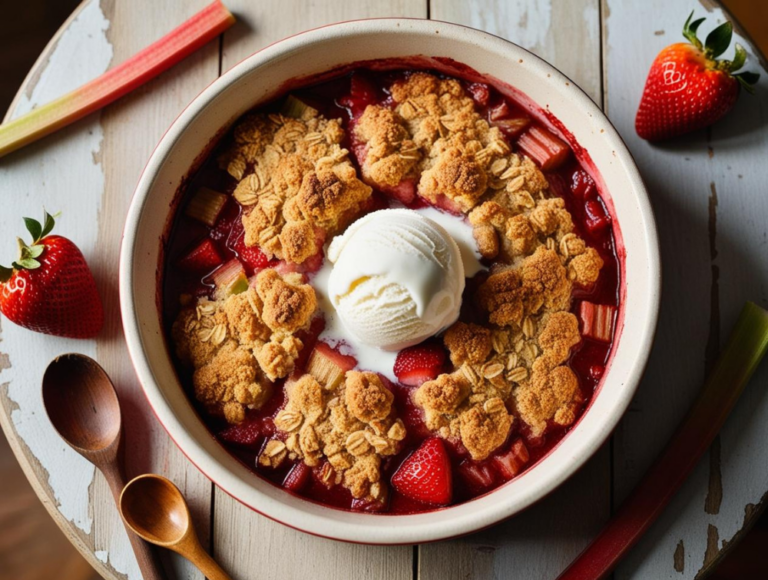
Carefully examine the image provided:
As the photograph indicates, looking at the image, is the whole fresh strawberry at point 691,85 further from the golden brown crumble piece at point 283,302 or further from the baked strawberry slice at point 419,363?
the golden brown crumble piece at point 283,302

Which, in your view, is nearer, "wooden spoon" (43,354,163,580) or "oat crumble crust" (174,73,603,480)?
"oat crumble crust" (174,73,603,480)

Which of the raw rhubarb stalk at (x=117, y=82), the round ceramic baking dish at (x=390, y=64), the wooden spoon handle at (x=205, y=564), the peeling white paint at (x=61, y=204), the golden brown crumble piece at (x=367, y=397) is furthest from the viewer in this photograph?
the raw rhubarb stalk at (x=117, y=82)

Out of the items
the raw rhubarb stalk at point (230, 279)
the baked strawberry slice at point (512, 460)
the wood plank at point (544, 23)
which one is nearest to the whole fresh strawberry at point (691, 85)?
the wood plank at point (544, 23)

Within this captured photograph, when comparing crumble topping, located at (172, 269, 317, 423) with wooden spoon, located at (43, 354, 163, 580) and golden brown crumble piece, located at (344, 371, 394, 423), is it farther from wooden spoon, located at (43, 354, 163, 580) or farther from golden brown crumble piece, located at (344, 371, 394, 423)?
wooden spoon, located at (43, 354, 163, 580)

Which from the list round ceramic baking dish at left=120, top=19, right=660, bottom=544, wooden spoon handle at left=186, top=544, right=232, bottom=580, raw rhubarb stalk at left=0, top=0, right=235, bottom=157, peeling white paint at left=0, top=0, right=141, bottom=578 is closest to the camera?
round ceramic baking dish at left=120, top=19, right=660, bottom=544

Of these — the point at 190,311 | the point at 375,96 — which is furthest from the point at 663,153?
the point at 190,311

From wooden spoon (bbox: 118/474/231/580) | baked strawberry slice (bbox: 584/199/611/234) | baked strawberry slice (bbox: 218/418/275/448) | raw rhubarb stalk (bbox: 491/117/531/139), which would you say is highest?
raw rhubarb stalk (bbox: 491/117/531/139)

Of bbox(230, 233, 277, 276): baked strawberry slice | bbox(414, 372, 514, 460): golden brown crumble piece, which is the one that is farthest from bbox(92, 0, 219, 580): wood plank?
bbox(414, 372, 514, 460): golden brown crumble piece
